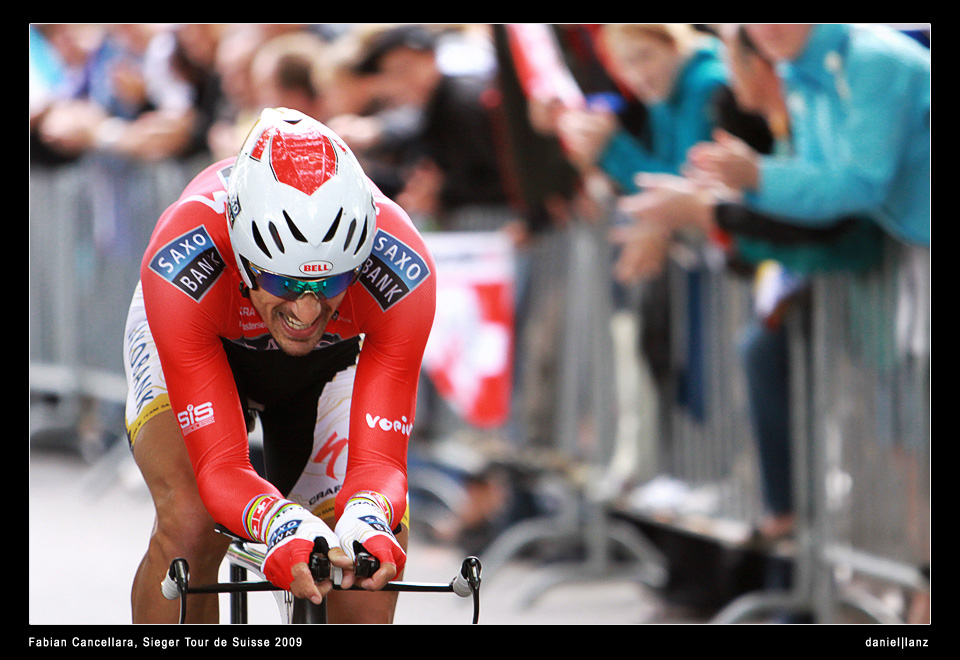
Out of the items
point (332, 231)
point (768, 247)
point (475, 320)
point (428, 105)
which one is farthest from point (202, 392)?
point (475, 320)

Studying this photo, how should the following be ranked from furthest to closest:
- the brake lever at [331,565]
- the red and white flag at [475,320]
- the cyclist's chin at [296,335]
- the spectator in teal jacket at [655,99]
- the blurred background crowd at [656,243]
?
the red and white flag at [475,320], the spectator in teal jacket at [655,99], the blurred background crowd at [656,243], the cyclist's chin at [296,335], the brake lever at [331,565]

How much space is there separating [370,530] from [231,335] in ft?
2.39

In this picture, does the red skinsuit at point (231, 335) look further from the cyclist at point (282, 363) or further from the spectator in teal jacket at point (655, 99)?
the spectator in teal jacket at point (655, 99)

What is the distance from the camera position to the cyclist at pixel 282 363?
2828mm

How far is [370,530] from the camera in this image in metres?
2.82

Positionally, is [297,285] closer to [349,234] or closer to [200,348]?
[349,234]

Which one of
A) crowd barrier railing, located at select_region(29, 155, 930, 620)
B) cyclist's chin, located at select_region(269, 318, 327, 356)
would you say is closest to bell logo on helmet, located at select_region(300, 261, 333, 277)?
cyclist's chin, located at select_region(269, 318, 327, 356)

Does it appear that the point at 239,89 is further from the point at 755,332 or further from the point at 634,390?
the point at 755,332

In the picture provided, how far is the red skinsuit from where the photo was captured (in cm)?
303

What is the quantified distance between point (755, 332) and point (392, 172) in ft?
7.73

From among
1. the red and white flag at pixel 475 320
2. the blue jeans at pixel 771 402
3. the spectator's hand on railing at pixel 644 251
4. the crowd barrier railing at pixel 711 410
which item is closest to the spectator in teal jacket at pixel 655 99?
the spectator's hand on railing at pixel 644 251

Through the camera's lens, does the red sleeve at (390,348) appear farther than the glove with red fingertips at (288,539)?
Yes

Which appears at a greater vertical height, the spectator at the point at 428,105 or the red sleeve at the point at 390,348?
the spectator at the point at 428,105

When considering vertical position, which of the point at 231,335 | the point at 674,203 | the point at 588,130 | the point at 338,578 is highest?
the point at 588,130
